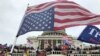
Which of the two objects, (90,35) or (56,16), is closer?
(90,35)

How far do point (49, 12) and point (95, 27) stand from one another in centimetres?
272

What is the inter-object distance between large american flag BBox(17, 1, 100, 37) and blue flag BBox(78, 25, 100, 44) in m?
0.47

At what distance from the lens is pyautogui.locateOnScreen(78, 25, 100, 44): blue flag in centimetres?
2266

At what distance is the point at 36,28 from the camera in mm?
22953

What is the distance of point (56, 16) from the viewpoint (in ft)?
79.6

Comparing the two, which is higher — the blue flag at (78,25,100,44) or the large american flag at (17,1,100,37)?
the large american flag at (17,1,100,37)

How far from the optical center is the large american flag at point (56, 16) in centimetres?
2314

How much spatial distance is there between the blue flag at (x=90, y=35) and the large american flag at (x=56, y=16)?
1.55 ft

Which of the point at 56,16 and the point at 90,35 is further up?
the point at 56,16

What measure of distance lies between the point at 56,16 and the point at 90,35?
248 centimetres

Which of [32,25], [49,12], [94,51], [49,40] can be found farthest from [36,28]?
[49,40]

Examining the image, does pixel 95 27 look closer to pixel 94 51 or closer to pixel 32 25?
pixel 32 25

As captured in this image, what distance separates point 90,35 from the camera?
74.9 ft

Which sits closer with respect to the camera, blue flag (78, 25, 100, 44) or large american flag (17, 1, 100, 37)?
blue flag (78, 25, 100, 44)
